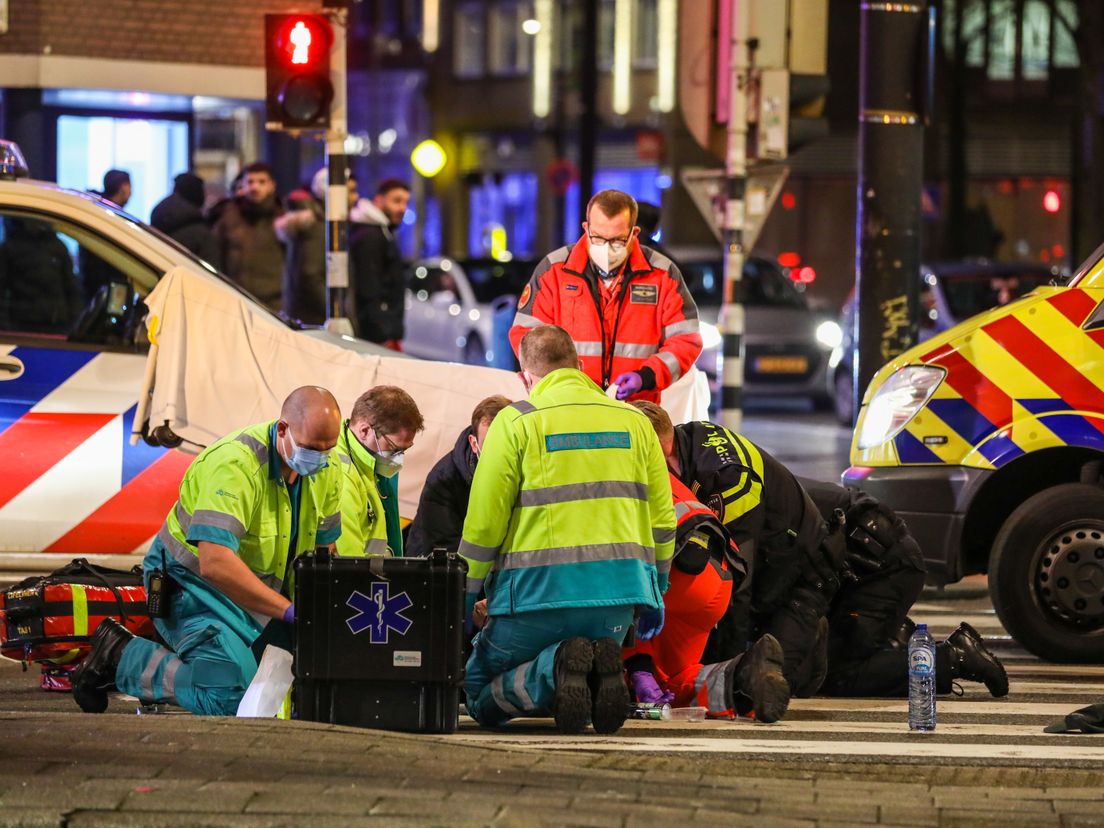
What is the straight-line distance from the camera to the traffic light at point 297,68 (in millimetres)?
11742

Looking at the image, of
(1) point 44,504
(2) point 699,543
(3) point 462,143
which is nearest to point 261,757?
(2) point 699,543

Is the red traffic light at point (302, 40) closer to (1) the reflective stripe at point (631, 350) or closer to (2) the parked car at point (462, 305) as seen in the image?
(1) the reflective stripe at point (631, 350)

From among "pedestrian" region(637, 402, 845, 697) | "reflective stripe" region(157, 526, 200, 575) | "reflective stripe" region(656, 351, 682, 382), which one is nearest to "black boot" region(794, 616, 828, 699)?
"pedestrian" region(637, 402, 845, 697)

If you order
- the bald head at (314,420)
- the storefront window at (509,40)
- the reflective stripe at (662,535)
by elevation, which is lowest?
the reflective stripe at (662,535)

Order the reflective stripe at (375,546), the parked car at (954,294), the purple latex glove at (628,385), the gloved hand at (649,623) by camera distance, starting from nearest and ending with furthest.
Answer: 1. the gloved hand at (649,623)
2. the reflective stripe at (375,546)
3. the purple latex glove at (628,385)
4. the parked car at (954,294)

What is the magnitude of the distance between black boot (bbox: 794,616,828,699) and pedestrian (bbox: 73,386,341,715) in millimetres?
1844

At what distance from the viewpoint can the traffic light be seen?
11.7 metres

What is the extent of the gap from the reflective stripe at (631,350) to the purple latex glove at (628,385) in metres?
0.34

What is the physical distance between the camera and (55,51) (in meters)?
16.9

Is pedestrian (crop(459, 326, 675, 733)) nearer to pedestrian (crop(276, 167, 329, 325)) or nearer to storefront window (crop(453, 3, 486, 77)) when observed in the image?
pedestrian (crop(276, 167, 329, 325))

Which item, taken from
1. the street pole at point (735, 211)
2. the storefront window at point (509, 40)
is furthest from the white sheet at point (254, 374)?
the storefront window at point (509, 40)

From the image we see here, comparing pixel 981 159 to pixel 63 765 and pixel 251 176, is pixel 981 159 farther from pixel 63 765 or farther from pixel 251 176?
pixel 63 765

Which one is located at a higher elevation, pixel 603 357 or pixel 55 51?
pixel 55 51

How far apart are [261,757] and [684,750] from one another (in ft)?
5.01
